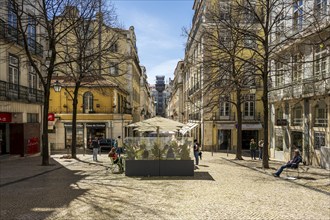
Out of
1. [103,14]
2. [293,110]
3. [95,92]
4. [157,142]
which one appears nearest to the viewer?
[157,142]

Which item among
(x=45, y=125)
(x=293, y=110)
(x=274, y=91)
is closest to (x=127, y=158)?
(x=45, y=125)

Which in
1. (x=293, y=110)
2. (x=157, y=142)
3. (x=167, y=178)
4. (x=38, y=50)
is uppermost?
(x=38, y=50)

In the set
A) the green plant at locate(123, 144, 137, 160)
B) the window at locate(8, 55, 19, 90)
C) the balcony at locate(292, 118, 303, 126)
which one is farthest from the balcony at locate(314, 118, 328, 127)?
the window at locate(8, 55, 19, 90)

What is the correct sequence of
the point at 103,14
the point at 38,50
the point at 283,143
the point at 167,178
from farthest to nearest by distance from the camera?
the point at 38,50 → the point at 283,143 → the point at 103,14 → the point at 167,178

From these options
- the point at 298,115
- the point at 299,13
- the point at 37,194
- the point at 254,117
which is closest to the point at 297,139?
the point at 298,115

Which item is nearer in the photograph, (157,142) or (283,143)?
(157,142)

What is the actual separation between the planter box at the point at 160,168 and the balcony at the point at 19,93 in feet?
34.6

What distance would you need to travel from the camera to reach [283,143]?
894 inches

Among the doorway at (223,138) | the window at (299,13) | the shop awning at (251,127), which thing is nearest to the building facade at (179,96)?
the doorway at (223,138)

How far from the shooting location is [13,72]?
2153cm

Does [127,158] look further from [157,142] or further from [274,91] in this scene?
[274,91]

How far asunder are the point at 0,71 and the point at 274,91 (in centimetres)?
1931

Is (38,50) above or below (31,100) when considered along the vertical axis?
above

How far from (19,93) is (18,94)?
0.17 meters
